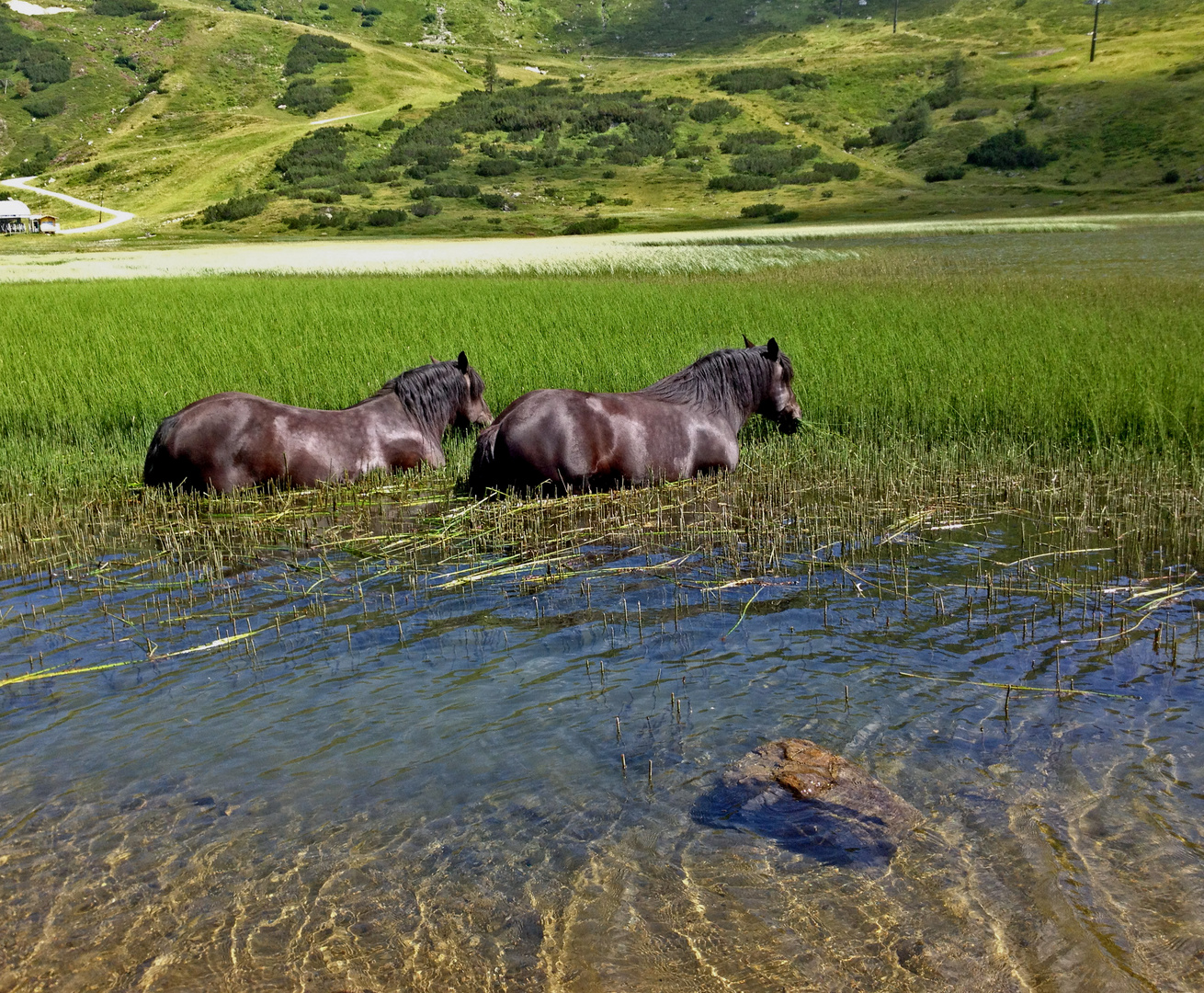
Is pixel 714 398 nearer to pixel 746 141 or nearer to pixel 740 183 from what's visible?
pixel 740 183

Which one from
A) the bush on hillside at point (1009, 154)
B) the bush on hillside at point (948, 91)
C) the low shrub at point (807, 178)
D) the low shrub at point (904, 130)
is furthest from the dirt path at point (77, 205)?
the bush on hillside at point (948, 91)

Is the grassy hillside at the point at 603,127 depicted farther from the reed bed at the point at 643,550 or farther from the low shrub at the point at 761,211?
the reed bed at the point at 643,550

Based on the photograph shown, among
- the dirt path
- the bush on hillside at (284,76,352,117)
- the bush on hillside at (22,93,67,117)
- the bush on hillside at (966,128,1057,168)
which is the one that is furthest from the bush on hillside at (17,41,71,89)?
the bush on hillside at (966,128,1057,168)

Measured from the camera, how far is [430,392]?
10859 millimetres

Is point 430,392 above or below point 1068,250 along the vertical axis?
below

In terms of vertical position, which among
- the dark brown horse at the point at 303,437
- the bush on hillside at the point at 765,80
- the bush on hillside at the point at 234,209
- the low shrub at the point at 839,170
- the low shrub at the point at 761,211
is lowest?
the dark brown horse at the point at 303,437

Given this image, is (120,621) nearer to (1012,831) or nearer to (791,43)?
(1012,831)

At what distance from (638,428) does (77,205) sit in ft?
324

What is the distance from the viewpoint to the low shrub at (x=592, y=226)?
70.8 metres

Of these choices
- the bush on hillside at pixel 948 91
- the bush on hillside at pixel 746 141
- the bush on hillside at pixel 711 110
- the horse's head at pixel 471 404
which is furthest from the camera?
the bush on hillside at pixel 711 110

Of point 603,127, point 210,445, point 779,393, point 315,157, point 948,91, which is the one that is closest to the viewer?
point 210,445

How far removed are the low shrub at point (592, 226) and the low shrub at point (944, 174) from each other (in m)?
31.2

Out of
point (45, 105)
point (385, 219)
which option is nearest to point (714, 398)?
point (385, 219)

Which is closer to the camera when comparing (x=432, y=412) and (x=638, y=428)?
(x=638, y=428)
